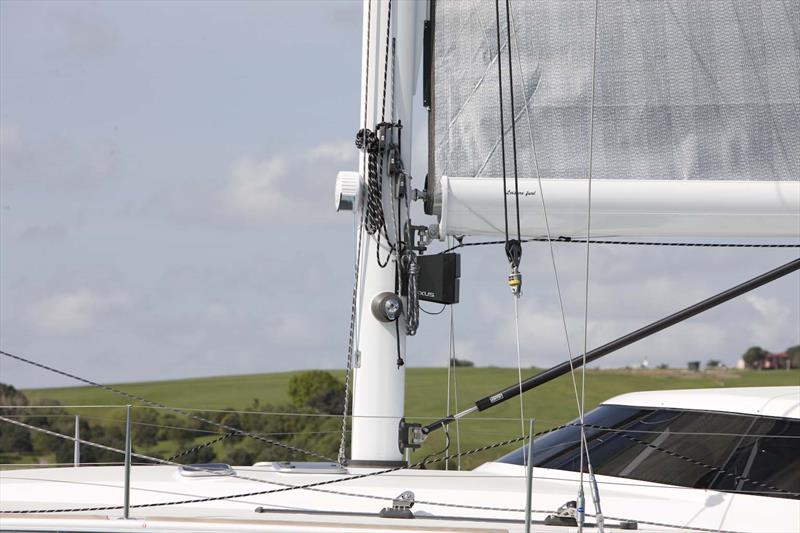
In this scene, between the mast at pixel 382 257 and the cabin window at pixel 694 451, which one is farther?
the mast at pixel 382 257

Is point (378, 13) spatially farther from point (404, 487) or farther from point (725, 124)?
point (404, 487)

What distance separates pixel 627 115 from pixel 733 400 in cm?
181

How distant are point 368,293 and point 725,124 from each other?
7.97 feet

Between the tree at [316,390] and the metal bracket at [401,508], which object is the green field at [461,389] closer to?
the tree at [316,390]

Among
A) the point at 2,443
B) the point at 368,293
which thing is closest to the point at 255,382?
the point at 2,443

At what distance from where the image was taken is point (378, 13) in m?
7.14

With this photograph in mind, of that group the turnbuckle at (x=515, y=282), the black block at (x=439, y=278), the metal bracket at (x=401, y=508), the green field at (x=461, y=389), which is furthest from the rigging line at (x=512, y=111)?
the green field at (x=461, y=389)

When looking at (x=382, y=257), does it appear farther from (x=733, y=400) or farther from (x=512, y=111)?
(x=733, y=400)

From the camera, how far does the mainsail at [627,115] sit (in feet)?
22.2

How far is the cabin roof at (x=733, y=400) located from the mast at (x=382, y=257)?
1.55 m

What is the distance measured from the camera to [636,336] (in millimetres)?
6777

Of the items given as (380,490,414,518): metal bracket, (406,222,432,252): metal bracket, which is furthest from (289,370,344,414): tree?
(380,490,414,518): metal bracket

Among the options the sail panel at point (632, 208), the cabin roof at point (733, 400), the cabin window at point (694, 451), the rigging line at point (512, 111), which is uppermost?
the rigging line at point (512, 111)

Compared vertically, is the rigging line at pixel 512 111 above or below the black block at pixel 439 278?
above
